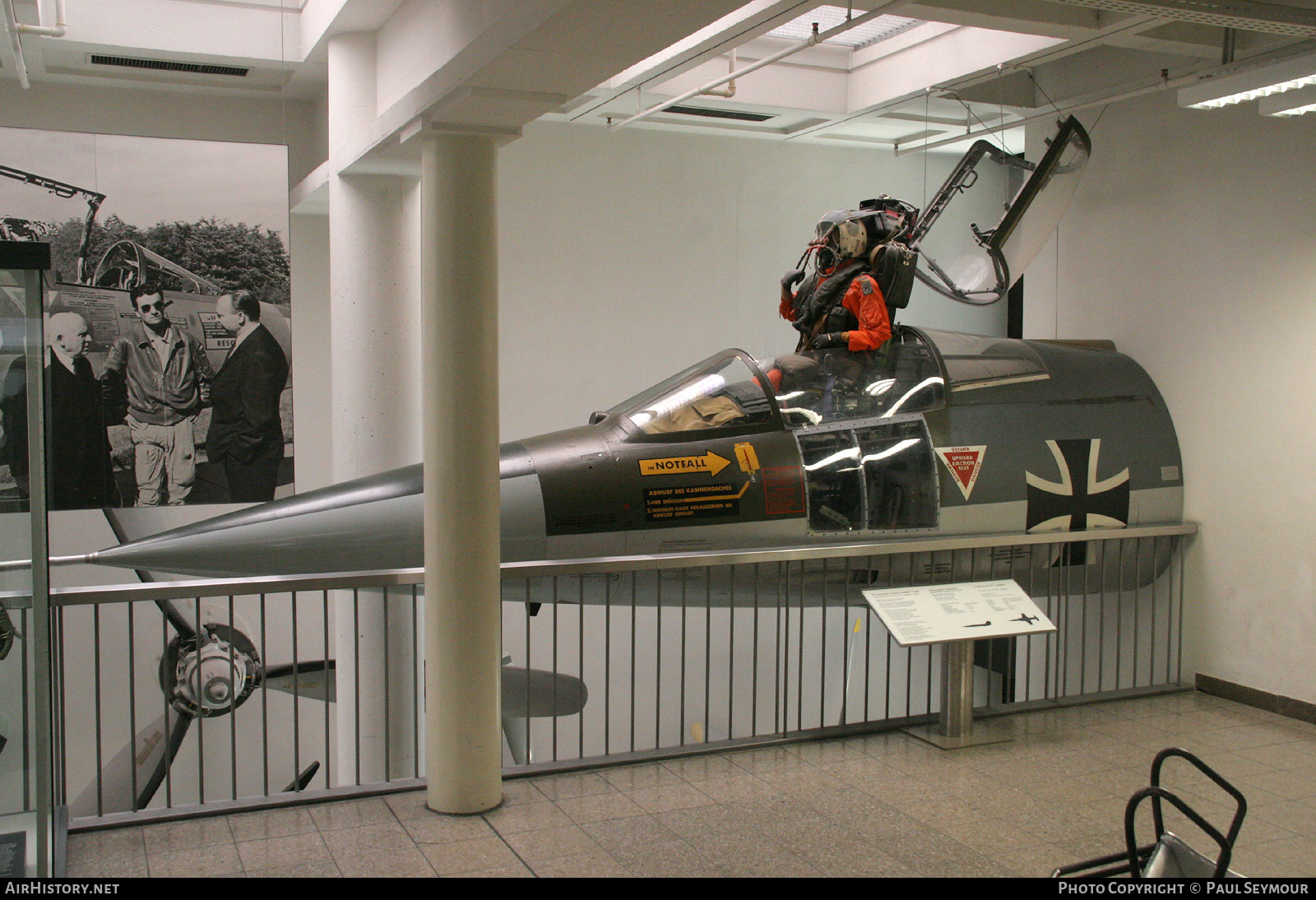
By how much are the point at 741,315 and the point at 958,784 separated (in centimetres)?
556

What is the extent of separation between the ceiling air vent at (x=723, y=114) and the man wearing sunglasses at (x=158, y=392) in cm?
395

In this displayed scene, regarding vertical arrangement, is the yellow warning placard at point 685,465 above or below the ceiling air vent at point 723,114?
below

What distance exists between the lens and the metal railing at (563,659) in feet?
15.3

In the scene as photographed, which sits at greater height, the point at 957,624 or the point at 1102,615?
the point at 957,624

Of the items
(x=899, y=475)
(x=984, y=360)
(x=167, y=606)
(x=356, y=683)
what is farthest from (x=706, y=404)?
(x=167, y=606)

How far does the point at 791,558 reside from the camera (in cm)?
507

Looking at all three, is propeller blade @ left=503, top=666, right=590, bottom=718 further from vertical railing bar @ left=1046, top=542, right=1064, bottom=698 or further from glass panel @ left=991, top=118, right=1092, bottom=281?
glass panel @ left=991, top=118, right=1092, bottom=281

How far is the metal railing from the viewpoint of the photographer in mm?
4660

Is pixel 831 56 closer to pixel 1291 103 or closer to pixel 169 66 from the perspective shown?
pixel 1291 103

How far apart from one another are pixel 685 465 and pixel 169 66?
4895 millimetres

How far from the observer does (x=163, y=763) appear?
6.86 meters

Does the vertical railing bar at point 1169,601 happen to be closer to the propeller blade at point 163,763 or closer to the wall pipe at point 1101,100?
the wall pipe at point 1101,100

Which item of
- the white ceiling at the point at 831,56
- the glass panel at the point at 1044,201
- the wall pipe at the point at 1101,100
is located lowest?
the glass panel at the point at 1044,201

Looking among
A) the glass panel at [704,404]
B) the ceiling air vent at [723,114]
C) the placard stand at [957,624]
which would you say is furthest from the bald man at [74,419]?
the placard stand at [957,624]
